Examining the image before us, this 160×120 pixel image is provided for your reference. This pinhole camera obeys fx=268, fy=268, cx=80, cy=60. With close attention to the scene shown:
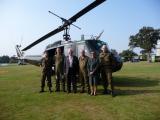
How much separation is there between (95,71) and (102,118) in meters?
3.64

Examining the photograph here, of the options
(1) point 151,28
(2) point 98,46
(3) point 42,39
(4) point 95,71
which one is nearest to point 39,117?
(4) point 95,71

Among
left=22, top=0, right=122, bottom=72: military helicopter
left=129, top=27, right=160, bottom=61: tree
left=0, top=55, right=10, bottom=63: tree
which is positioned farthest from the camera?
left=0, top=55, right=10, bottom=63: tree

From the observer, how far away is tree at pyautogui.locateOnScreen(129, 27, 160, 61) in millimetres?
100625

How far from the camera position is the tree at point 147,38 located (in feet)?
330

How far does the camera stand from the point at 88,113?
7.63m

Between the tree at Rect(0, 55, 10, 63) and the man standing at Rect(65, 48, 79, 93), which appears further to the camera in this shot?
the tree at Rect(0, 55, 10, 63)

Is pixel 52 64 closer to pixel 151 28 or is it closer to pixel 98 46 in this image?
pixel 98 46

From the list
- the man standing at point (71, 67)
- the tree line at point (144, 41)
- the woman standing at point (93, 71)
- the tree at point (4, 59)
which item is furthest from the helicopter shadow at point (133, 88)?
the tree at point (4, 59)

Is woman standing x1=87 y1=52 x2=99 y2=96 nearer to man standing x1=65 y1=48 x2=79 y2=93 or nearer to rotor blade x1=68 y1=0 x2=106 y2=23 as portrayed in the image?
man standing x1=65 y1=48 x2=79 y2=93

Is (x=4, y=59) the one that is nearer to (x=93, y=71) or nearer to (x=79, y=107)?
(x=93, y=71)

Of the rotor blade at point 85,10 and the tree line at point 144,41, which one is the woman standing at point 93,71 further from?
the tree line at point 144,41

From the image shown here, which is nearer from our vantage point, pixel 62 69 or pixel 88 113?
pixel 88 113

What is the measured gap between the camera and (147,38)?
101750mm

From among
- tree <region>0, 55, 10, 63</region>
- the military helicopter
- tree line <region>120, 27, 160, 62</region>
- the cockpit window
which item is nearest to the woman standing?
the military helicopter
